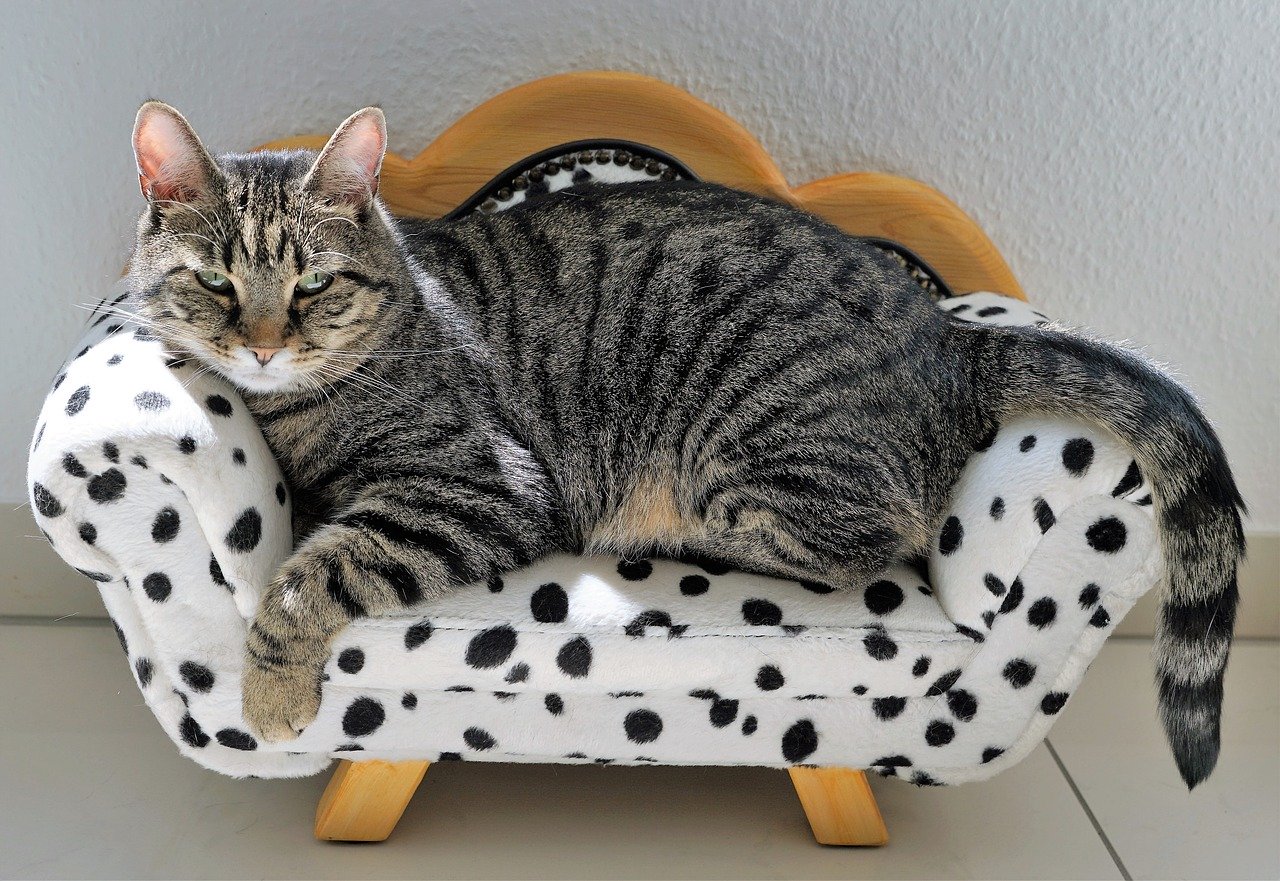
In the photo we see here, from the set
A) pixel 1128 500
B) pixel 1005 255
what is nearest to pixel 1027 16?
pixel 1005 255

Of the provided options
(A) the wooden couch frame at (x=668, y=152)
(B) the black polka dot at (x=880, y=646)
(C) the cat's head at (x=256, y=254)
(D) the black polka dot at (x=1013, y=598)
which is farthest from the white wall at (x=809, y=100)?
(B) the black polka dot at (x=880, y=646)

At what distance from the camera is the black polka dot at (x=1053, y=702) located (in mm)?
1452

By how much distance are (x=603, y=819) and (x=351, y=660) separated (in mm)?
507

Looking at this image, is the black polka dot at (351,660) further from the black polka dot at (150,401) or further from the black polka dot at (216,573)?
the black polka dot at (150,401)

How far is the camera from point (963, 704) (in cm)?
144

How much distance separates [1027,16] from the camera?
6.55 feet

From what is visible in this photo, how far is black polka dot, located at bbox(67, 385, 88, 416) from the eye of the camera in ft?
4.30

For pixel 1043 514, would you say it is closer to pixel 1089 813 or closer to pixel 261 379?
pixel 1089 813

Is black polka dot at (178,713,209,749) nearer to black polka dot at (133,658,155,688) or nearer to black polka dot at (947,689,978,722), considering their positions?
black polka dot at (133,658,155,688)

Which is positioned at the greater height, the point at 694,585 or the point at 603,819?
the point at 694,585

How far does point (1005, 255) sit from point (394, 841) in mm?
1621

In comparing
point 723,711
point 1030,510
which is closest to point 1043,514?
point 1030,510

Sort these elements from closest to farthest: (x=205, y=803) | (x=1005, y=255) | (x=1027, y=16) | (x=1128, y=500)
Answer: (x=1128, y=500), (x=205, y=803), (x=1027, y=16), (x=1005, y=255)

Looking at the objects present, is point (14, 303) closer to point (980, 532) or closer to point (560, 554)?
point (560, 554)
